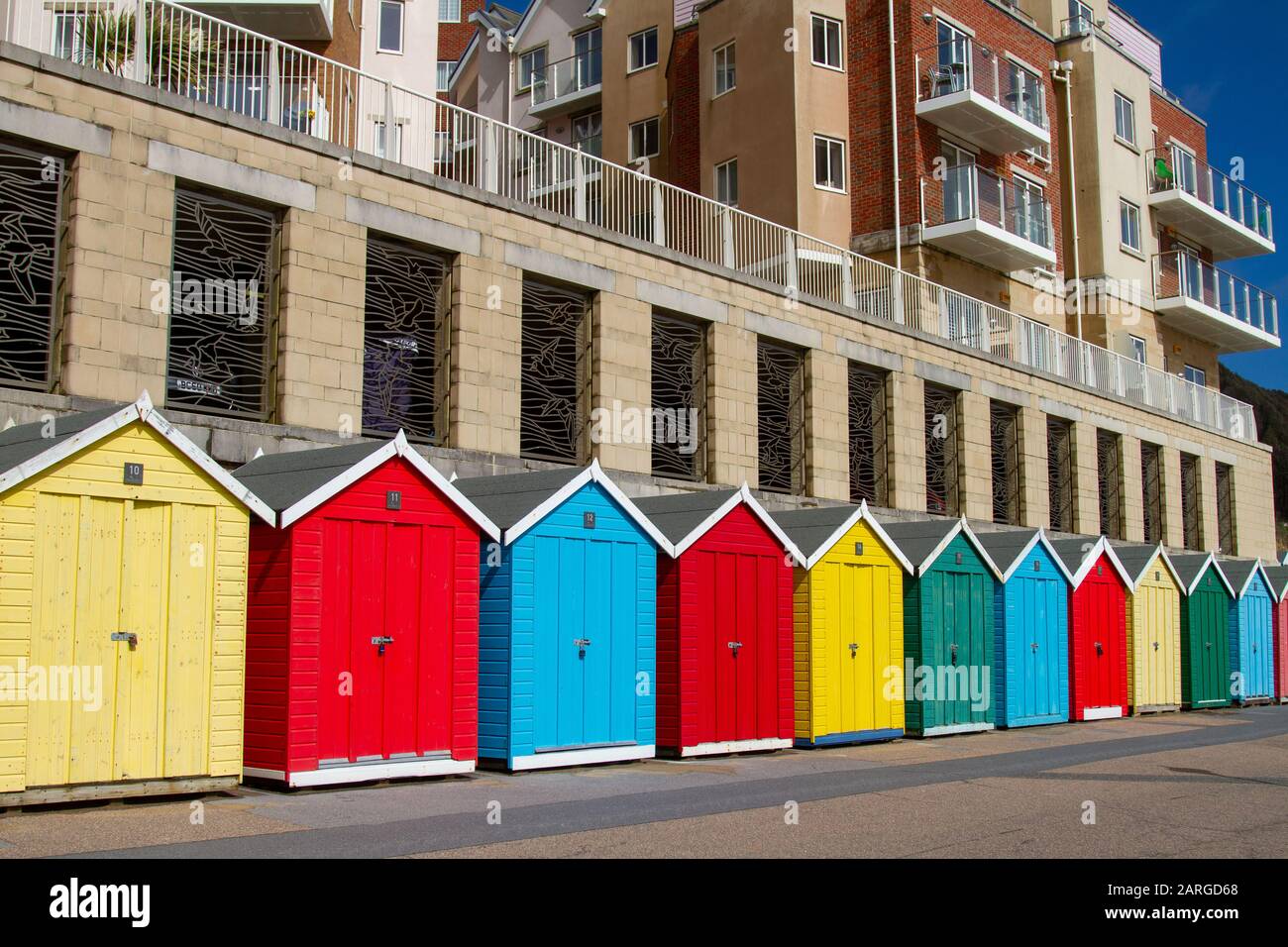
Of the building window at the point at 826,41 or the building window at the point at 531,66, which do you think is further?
the building window at the point at 531,66

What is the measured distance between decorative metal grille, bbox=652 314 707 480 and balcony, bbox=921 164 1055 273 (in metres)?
12.2

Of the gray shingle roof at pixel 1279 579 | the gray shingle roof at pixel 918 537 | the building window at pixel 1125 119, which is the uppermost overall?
the building window at pixel 1125 119

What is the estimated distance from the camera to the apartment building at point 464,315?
13930mm

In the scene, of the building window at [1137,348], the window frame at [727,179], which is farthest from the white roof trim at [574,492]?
the building window at [1137,348]

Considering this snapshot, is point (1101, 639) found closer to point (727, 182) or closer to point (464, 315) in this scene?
point (464, 315)

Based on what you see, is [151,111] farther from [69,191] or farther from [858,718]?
[858,718]

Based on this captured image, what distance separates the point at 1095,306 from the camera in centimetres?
3888

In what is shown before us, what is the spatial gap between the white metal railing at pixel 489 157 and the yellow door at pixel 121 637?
6.27 meters

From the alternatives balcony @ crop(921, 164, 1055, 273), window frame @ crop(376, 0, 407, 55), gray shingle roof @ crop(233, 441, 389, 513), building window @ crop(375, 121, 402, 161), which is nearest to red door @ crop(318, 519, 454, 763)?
gray shingle roof @ crop(233, 441, 389, 513)

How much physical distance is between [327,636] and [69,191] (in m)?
5.67

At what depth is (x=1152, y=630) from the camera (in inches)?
1017

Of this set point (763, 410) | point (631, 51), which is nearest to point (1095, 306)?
point (631, 51)

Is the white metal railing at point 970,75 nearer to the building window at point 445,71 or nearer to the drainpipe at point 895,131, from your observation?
the drainpipe at point 895,131

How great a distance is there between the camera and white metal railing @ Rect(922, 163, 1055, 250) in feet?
107
